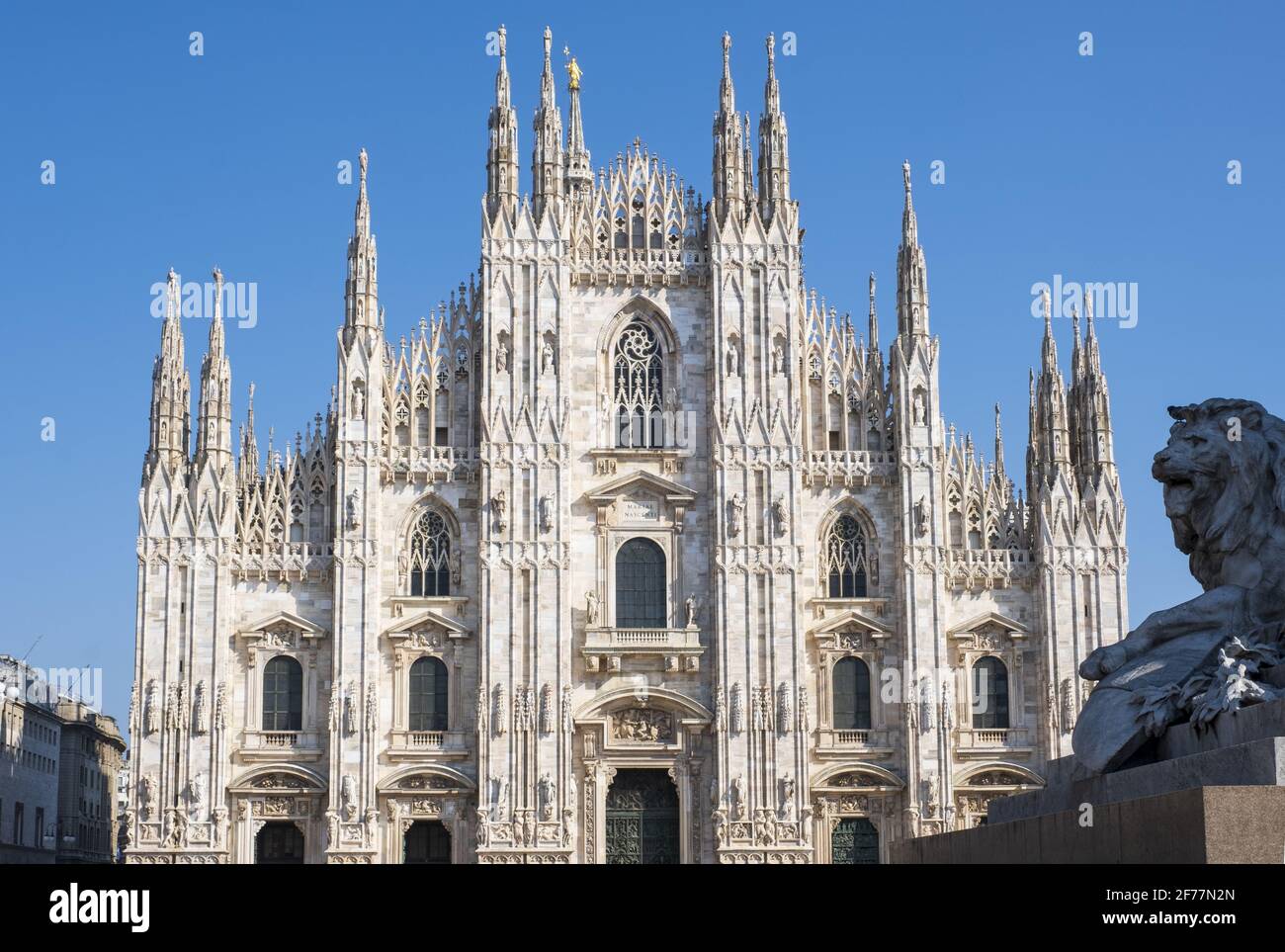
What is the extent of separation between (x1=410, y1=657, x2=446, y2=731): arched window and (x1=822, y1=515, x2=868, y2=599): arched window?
930cm

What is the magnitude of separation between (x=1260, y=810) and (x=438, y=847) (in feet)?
107

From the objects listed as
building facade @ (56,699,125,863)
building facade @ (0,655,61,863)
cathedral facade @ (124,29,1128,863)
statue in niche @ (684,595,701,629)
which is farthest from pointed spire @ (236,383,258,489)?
building facade @ (56,699,125,863)

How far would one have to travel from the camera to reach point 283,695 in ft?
132

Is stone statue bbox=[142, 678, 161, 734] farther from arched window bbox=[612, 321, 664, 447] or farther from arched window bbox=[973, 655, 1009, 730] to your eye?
arched window bbox=[973, 655, 1009, 730]

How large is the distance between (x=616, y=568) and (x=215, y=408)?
392 inches

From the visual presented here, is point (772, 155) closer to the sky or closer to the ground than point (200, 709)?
closer to the sky

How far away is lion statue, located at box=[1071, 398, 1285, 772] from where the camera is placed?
1145cm

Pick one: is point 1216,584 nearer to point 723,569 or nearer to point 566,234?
point 723,569

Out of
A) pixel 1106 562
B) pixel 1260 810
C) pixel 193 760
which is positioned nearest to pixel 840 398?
pixel 1106 562

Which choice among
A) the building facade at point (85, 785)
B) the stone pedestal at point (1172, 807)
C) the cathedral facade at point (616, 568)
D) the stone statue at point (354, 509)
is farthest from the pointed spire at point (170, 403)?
the building facade at point (85, 785)

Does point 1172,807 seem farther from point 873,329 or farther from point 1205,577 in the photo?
point 873,329

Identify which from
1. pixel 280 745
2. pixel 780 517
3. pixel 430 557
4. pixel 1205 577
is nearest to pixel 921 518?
pixel 780 517

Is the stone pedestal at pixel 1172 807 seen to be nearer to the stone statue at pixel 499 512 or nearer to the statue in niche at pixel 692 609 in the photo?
the statue in niche at pixel 692 609

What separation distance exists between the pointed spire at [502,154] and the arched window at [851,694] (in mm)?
13258
